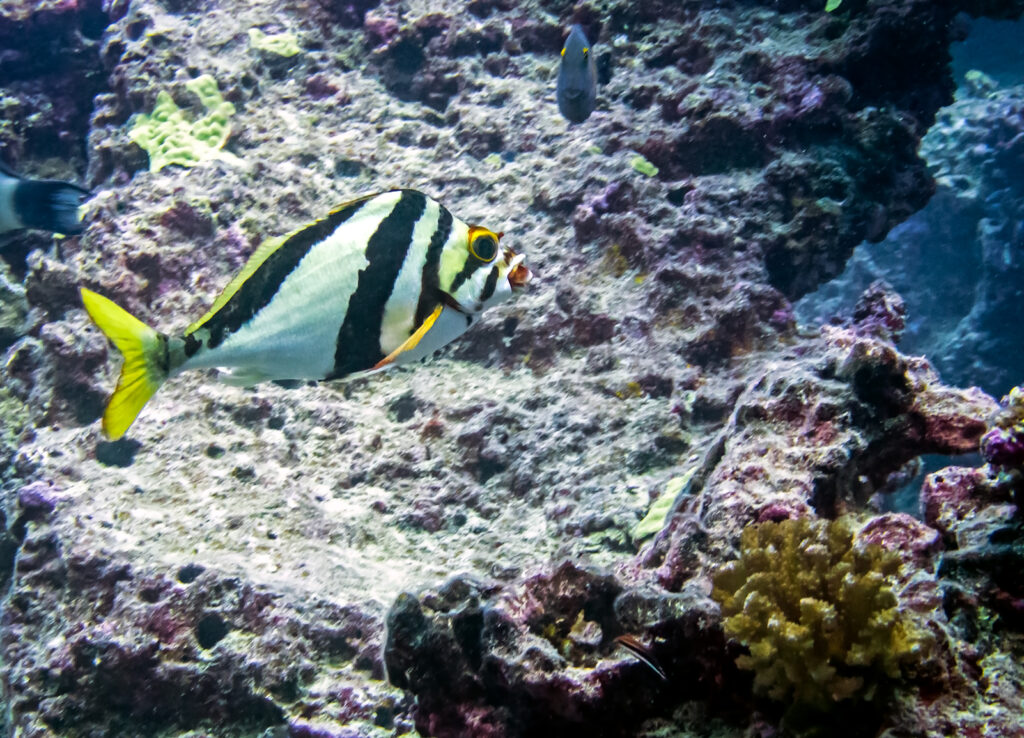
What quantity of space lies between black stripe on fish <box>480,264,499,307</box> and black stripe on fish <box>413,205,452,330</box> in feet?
0.55

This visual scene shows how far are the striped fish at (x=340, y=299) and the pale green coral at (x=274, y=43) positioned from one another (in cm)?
548

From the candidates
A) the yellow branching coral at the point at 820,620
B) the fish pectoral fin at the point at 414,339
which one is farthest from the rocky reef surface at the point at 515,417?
the fish pectoral fin at the point at 414,339

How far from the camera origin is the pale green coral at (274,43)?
6.50m

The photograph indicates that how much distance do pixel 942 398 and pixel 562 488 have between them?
6.50 feet

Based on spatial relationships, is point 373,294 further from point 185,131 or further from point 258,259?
point 185,131

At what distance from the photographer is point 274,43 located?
6.57 meters

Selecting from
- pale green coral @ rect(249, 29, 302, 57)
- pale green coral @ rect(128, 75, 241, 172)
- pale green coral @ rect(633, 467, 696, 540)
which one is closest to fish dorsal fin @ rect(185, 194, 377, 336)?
pale green coral @ rect(633, 467, 696, 540)

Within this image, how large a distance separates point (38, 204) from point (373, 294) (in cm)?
454

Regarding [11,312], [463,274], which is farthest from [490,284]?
[11,312]

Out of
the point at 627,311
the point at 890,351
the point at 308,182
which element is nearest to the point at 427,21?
the point at 308,182

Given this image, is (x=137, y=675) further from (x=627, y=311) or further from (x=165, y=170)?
(x=165, y=170)

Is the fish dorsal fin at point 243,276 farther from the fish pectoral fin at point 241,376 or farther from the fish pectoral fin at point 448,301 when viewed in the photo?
the fish pectoral fin at point 448,301

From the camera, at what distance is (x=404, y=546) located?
12.2ft

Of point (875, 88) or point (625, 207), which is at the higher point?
Result: point (875, 88)
